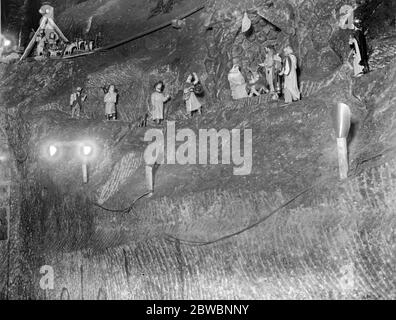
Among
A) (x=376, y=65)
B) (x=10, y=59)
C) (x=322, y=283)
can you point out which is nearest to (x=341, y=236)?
(x=322, y=283)

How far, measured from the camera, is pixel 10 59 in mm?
18109

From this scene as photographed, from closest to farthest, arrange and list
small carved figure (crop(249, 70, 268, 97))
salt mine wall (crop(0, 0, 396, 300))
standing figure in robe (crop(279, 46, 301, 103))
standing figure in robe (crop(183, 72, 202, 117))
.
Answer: salt mine wall (crop(0, 0, 396, 300)) < standing figure in robe (crop(279, 46, 301, 103)) < small carved figure (crop(249, 70, 268, 97)) < standing figure in robe (crop(183, 72, 202, 117))

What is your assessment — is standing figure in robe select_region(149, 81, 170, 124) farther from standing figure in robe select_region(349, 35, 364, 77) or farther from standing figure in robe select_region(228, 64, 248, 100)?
standing figure in robe select_region(349, 35, 364, 77)

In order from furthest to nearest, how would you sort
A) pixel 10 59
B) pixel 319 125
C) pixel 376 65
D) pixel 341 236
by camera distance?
pixel 10 59, pixel 376 65, pixel 319 125, pixel 341 236

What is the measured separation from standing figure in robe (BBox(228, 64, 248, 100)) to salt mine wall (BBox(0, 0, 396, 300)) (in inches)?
21.0

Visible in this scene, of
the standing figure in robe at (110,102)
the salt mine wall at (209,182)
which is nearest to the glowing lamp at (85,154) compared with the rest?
the salt mine wall at (209,182)

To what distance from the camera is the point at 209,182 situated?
1056 cm

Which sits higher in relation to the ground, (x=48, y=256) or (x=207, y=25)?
(x=207, y=25)

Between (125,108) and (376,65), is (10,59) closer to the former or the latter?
(125,108)

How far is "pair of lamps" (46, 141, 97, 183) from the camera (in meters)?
12.9

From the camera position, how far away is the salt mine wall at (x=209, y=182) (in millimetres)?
8320

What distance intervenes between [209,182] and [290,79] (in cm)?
308

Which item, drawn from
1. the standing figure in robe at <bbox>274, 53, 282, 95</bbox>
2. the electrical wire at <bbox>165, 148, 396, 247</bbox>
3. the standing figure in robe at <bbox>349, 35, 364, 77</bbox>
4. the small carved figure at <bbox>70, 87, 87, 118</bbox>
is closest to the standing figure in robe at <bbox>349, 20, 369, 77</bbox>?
the standing figure in robe at <bbox>349, 35, 364, 77</bbox>
